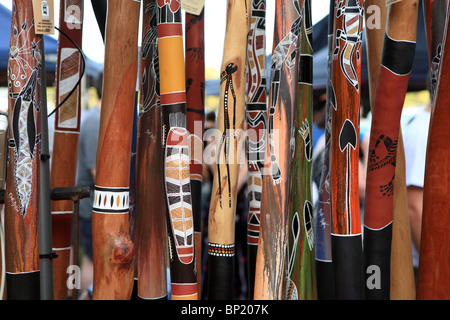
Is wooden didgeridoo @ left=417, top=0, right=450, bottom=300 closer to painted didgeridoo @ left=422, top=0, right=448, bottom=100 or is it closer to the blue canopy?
painted didgeridoo @ left=422, top=0, right=448, bottom=100

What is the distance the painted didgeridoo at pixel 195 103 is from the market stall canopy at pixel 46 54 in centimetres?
74

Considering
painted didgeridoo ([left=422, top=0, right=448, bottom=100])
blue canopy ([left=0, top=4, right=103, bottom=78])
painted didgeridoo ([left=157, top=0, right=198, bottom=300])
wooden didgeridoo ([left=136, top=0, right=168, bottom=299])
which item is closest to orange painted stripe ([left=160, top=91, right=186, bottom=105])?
painted didgeridoo ([left=157, top=0, right=198, bottom=300])

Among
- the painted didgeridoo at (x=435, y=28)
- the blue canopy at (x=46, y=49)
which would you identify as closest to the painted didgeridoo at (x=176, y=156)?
the painted didgeridoo at (x=435, y=28)

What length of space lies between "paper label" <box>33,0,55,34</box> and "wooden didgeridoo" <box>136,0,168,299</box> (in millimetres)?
181

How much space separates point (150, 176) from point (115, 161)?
0.11 m

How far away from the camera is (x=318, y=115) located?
1.64 meters

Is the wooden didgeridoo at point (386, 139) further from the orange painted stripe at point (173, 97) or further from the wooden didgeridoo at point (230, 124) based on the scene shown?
the orange painted stripe at point (173, 97)

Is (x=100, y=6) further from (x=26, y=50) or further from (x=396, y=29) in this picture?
(x=396, y=29)

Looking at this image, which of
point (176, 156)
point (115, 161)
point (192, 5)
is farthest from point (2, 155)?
point (192, 5)

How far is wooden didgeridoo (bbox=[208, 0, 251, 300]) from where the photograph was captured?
0.82 m

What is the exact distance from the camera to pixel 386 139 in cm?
87

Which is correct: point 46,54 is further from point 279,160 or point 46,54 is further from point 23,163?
point 279,160
